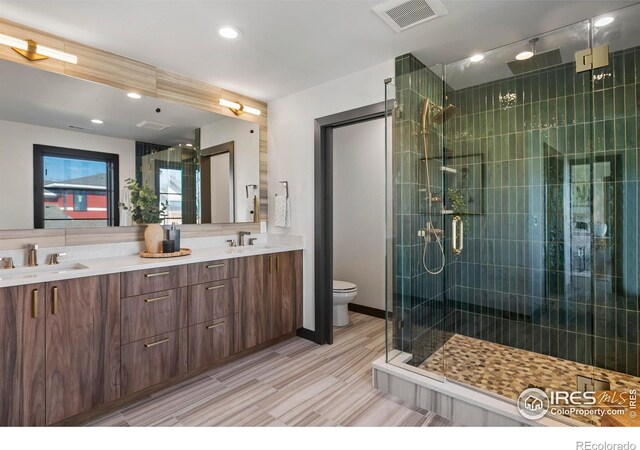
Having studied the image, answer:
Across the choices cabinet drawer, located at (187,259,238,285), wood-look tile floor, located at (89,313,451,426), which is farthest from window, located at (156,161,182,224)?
wood-look tile floor, located at (89,313,451,426)

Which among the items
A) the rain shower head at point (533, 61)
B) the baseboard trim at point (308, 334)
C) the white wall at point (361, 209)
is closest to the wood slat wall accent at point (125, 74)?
the white wall at point (361, 209)

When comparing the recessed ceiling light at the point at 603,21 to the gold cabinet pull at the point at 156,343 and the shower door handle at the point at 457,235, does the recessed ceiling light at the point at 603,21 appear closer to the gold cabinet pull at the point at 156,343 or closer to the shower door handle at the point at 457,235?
the shower door handle at the point at 457,235

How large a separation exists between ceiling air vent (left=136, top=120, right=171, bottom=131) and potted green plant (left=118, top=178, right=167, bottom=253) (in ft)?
1.47

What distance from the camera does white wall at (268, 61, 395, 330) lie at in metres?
2.96

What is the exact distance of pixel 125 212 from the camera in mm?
2598

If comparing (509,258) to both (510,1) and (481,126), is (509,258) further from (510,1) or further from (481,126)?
(510,1)

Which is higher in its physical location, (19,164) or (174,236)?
(19,164)

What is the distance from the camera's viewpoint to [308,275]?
328 cm

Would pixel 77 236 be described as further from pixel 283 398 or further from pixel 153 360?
pixel 283 398

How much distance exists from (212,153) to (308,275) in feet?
4.90

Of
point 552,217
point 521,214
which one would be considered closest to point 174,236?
point 521,214

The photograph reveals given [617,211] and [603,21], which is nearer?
[603,21]

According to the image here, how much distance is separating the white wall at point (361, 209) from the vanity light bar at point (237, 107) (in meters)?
1.21

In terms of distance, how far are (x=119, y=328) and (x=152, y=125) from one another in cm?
161
